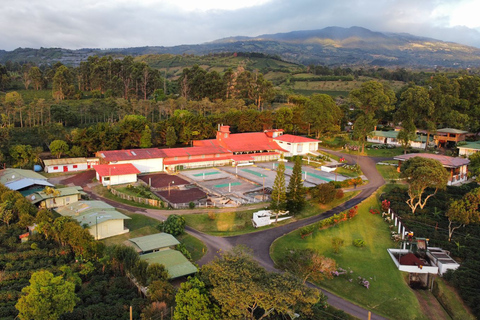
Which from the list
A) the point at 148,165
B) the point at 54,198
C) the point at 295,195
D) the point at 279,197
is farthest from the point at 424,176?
the point at 54,198

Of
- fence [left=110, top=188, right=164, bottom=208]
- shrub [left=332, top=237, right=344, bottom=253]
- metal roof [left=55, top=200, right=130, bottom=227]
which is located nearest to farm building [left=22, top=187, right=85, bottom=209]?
metal roof [left=55, top=200, right=130, bottom=227]

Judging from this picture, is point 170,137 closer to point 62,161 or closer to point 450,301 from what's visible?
point 62,161

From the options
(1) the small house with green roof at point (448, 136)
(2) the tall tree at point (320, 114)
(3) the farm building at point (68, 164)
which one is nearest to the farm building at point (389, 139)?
(1) the small house with green roof at point (448, 136)

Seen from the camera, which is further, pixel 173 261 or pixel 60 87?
pixel 60 87

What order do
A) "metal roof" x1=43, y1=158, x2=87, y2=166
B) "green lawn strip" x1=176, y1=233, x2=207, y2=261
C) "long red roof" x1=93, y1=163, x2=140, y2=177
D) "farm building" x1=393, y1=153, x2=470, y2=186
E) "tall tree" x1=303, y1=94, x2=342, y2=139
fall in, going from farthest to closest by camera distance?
"tall tree" x1=303, y1=94, x2=342, y2=139
"metal roof" x1=43, y1=158, x2=87, y2=166
"long red roof" x1=93, y1=163, x2=140, y2=177
"farm building" x1=393, y1=153, x2=470, y2=186
"green lawn strip" x1=176, y1=233, x2=207, y2=261

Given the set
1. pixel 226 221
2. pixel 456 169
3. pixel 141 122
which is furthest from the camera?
pixel 141 122

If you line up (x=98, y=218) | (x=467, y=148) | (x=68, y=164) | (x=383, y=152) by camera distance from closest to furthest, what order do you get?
(x=98, y=218) → (x=68, y=164) → (x=467, y=148) → (x=383, y=152)

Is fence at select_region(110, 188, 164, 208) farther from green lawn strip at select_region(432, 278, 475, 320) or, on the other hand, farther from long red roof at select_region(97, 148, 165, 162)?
green lawn strip at select_region(432, 278, 475, 320)
